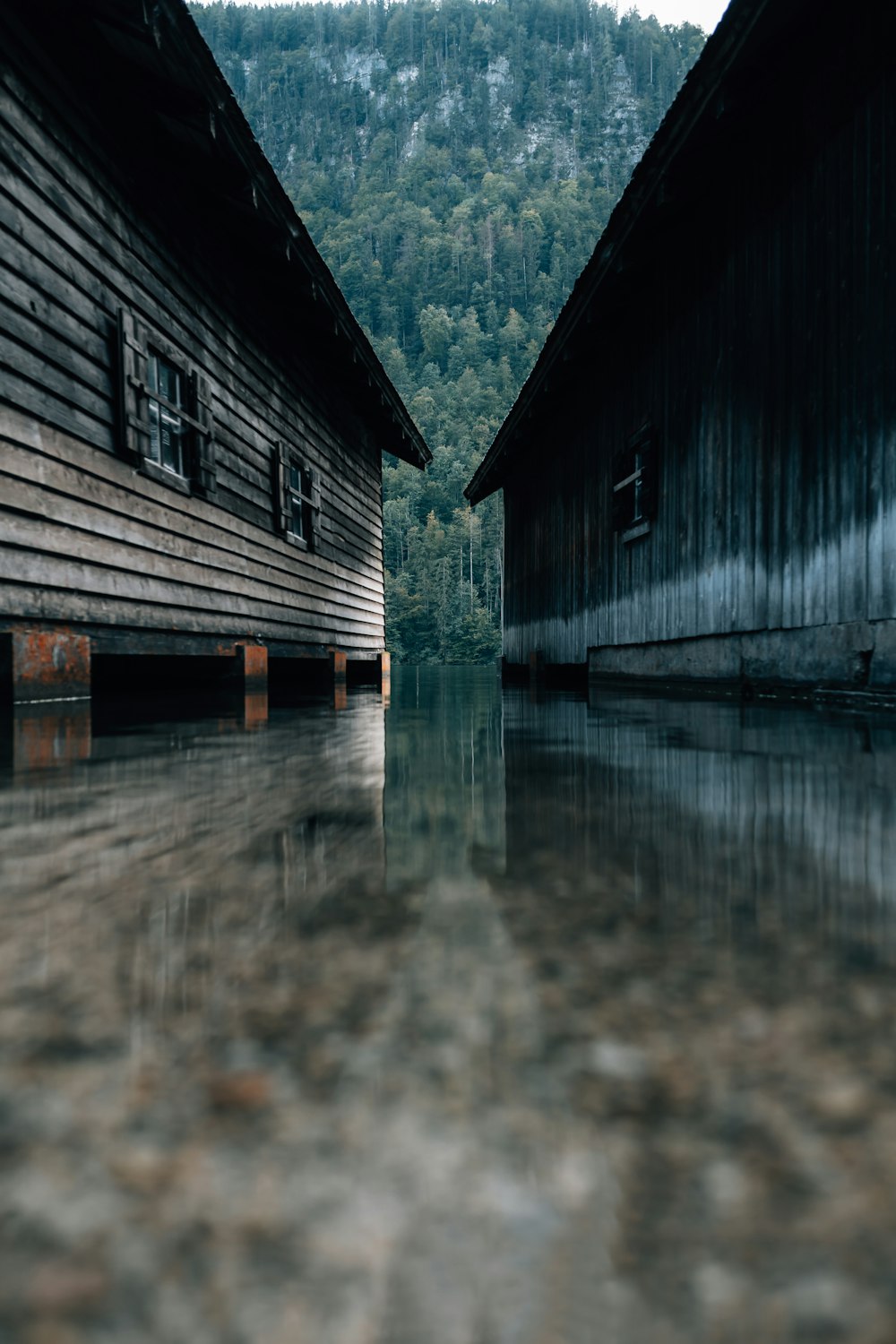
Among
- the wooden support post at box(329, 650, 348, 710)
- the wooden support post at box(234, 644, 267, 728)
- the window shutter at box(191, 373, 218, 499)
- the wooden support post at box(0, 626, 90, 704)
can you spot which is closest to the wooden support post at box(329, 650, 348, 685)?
the wooden support post at box(329, 650, 348, 710)

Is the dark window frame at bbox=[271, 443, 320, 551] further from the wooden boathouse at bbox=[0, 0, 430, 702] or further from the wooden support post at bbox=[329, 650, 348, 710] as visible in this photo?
the wooden support post at bbox=[329, 650, 348, 710]

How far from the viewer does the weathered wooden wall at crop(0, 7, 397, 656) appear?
423cm

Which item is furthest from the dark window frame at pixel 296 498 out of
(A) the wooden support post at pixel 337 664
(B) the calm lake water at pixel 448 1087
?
(B) the calm lake water at pixel 448 1087

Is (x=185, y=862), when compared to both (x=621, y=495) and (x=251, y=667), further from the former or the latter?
(x=621, y=495)

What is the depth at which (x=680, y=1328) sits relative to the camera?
327mm

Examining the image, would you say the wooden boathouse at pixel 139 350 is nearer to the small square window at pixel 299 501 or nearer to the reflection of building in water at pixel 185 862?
the small square window at pixel 299 501

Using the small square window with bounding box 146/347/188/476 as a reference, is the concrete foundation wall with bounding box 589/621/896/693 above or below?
below

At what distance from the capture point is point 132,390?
5219 millimetres

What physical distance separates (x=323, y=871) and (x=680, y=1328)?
2.59 ft

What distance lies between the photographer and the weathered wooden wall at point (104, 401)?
423cm

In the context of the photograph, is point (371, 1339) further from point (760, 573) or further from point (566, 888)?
point (760, 573)

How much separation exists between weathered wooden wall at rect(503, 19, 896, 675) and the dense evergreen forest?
59681 millimetres

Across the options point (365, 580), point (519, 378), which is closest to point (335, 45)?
point (519, 378)

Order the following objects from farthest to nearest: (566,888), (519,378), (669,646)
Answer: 1. (519,378)
2. (669,646)
3. (566,888)
